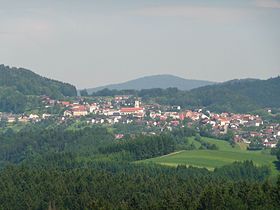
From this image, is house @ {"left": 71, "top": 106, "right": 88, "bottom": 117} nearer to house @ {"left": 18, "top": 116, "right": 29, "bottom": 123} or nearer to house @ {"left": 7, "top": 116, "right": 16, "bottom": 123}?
house @ {"left": 18, "top": 116, "right": 29, "bottom": 123}

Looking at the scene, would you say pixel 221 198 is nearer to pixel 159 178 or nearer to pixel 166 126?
pixel 159 178

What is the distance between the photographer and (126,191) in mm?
68812

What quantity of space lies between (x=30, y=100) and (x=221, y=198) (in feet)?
436

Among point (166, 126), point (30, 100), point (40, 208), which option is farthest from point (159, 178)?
point (30, 100)

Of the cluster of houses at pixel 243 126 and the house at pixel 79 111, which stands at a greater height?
the house at pixel 79 111

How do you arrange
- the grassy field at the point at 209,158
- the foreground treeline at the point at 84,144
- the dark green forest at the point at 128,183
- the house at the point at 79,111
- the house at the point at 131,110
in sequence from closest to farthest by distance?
1. the dark green forest at the point at 128,183
2. the grassy field at the point at 209,158
3. the foreground treeline at the point at 84,144
4. the house at the point at 79,111
5. the house at the point at 131,110

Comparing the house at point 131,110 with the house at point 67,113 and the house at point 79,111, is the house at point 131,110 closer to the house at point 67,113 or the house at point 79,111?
the house at point 79,111

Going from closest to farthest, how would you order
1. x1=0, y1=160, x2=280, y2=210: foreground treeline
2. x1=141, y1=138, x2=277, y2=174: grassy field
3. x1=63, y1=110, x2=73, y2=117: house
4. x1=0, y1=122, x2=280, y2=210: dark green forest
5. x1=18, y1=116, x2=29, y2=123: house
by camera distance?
x1=0, y1=160, x2=280, y2=210: foreground treeline
x1=0, y1=122, x2=280, y2=210: dark green forest
x1=141, y1=138, x2=277, y2=174: grassy field
x1=18, y1=116, x2=29, y2=123: house
x1=63, y1=110, x2=73, y2=117: house

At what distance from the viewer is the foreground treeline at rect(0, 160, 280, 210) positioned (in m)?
58.3

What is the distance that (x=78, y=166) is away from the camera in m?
94.2

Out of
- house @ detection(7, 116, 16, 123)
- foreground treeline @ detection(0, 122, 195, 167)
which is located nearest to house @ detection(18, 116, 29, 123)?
house @ detection(7, 116, 16, 123)

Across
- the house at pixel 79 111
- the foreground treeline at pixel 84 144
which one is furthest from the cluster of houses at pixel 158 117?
the foreground treeline at pixel 84 144

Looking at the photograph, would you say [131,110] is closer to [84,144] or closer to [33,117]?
[33,117]

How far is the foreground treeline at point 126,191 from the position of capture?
191ft
